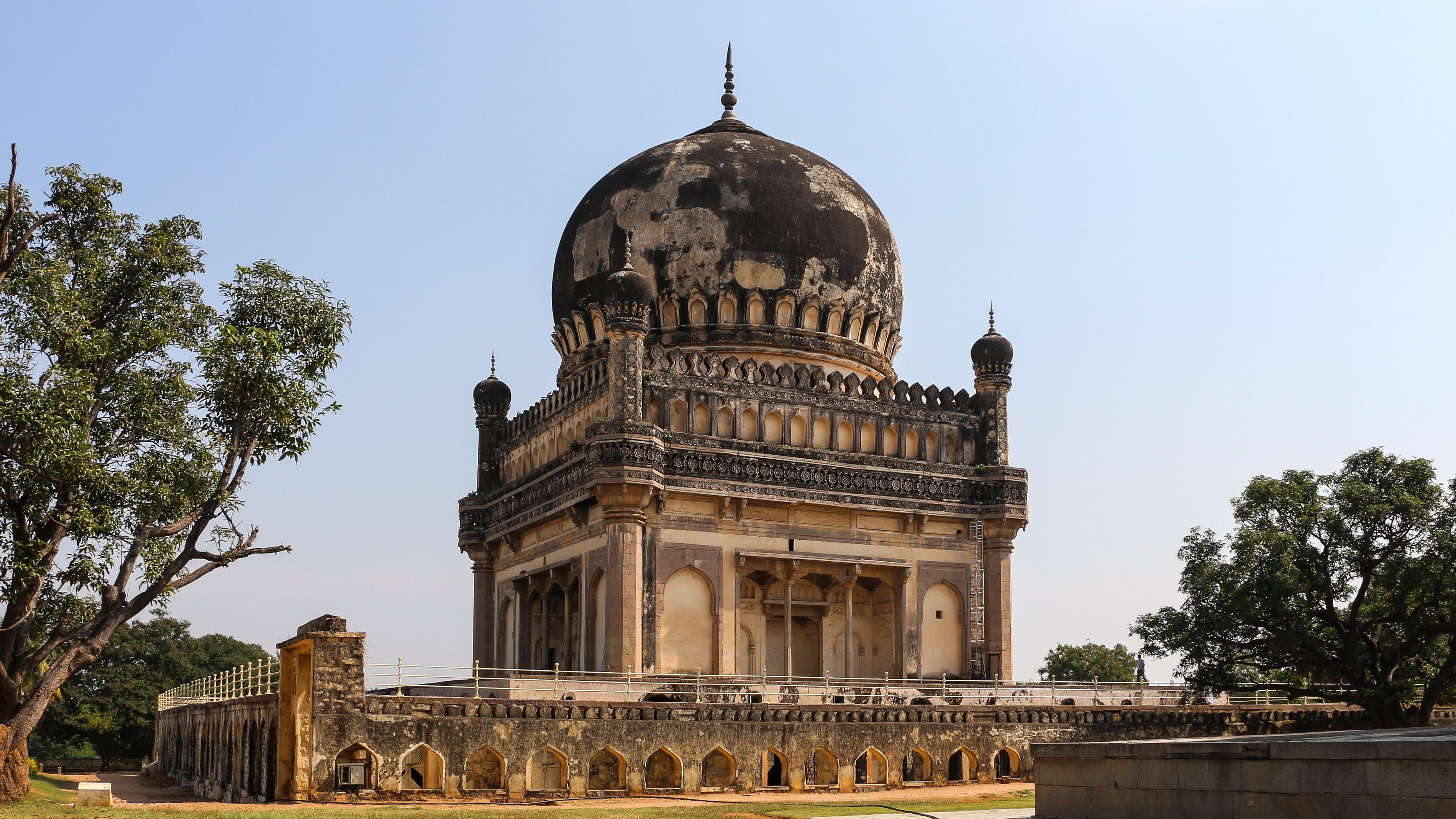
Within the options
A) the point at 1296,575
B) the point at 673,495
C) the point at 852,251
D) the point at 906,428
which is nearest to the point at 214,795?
the point at 673,495

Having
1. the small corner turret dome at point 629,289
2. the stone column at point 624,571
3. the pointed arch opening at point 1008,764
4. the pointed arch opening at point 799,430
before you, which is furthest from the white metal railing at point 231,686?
the pointed arch opening at point 1008,764

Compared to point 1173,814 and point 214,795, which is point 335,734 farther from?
point 1173,814

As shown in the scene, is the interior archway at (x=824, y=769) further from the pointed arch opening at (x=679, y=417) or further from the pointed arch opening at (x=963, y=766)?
the pointed arch opening at (x=679, y=417)

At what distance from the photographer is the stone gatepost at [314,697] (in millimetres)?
22172

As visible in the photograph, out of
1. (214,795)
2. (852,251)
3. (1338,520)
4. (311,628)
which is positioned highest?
(852,251)

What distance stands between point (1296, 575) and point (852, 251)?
42.2 ft

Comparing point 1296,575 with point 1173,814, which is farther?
point 1296,575

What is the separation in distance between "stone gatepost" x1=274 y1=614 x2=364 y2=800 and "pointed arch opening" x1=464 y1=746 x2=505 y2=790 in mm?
2179

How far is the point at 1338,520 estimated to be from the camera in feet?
100

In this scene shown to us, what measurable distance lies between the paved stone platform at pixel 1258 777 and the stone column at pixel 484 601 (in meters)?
21.8

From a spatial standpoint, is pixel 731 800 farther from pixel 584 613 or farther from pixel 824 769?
pixel 584 613

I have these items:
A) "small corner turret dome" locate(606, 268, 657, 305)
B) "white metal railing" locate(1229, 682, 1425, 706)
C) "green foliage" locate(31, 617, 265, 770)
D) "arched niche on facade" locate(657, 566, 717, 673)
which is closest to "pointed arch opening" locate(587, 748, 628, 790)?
"arched niche on facade" locate(657, 566, 717, 673)

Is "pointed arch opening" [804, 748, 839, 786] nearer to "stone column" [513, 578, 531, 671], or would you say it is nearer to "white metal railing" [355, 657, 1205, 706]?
"white metal railing" [355, 657, 1205, 706]

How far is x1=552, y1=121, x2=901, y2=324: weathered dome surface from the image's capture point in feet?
115
